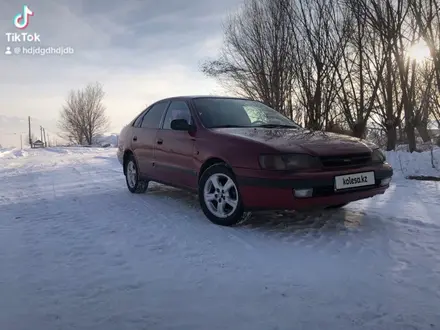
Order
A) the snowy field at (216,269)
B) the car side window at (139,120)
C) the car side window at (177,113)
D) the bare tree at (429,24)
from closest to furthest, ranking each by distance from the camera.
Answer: the snowy field at (216,269)
the car side window at (177,113)
the car side window at (139,120)
the bare tree at (429,24)

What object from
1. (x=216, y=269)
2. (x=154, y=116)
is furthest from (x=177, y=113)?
(x=216, y=269)

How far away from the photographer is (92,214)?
4.07 m

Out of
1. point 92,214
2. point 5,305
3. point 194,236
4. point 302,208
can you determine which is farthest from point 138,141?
point 5,305

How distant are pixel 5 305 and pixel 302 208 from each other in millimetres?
2308

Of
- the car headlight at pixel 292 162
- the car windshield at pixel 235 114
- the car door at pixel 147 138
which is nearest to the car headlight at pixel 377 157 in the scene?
the car headlight at pixel 292 162

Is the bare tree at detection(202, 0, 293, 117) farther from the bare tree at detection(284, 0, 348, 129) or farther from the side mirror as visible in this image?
the side mirror

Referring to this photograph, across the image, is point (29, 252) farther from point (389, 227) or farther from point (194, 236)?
point (389, 227)

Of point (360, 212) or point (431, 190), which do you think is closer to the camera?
point (360, 212)

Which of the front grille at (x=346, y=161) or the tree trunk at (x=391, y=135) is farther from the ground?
the tree trunk at (x=391, y=135)

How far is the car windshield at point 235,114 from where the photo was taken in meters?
4.08

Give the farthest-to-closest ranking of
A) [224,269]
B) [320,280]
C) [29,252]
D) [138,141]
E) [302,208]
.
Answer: [138,141] < [302,208] < [29,252] < [224,269] < [320,280]

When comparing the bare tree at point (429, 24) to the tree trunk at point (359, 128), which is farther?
the tree trunk at point (359, 128)

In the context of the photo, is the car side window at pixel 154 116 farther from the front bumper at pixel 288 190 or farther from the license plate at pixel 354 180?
the license plate at pixel 354 180

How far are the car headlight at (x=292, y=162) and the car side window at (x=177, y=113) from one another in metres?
1.45
